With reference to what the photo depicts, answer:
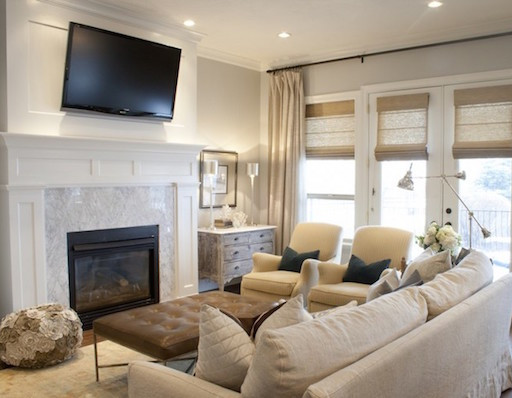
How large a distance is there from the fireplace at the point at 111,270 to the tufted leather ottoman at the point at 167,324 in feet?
4.17

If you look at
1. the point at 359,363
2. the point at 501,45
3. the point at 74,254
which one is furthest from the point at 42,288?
the point at 501,45

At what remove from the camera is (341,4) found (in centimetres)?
437

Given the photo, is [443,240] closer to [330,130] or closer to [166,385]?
[166,385]

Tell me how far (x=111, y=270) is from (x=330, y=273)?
2.04 metres

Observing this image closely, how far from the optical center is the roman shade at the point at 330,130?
5.97 meters

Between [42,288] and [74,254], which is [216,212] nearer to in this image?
[74,254]

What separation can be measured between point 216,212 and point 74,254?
2.03m

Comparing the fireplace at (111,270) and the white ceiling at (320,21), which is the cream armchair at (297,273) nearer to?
the fireplace at (111,270)

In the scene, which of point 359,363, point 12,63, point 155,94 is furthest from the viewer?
point 155,94

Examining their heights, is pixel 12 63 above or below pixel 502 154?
above

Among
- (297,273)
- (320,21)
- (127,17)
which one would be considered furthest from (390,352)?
(127,17)

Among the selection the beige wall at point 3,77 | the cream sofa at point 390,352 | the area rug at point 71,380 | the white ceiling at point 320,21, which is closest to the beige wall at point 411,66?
the white ceiling at point 320,21

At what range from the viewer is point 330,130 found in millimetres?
6121

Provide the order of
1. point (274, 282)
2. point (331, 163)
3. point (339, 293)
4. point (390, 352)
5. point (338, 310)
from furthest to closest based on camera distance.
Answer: point (331, 163)
point (274, 282)
point (339, 293)
point (338, 310)
point (390, 352)
